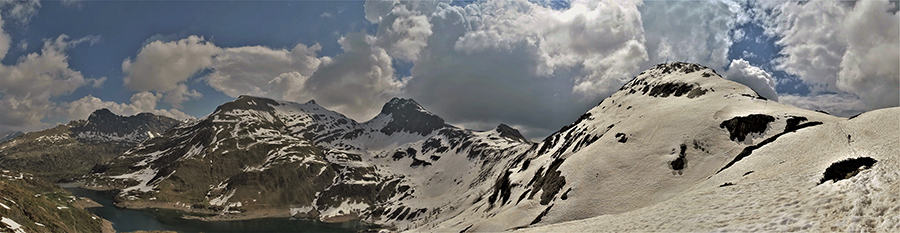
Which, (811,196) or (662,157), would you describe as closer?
(811,196)

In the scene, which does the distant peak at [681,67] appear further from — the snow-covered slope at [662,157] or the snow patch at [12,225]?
the snow patch at [12,225]

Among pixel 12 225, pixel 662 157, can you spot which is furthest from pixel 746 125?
pixel 12 225

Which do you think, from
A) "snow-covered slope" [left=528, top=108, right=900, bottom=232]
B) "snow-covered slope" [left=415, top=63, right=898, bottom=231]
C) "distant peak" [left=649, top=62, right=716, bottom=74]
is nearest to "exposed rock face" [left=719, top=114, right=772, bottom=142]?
"snow-covered slope" [left=415, top=63, right=898, bottom=231]

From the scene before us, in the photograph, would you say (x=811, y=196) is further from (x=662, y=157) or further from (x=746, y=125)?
(x=746, y=125)

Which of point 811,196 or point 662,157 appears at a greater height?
point 662,157

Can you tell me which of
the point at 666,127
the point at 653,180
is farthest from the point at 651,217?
the point at 666,127

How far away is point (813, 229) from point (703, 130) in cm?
4946

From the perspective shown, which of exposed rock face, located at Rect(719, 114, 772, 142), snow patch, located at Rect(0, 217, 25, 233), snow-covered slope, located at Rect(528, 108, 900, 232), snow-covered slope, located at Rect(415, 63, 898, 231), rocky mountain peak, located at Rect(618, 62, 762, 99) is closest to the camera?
snow-covered slope, located at Rect(528, 108, 900, 232)

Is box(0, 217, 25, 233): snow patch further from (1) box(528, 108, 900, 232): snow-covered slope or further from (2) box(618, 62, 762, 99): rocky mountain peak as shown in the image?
(2) box(618, 62, 762, 99): rocky mountain peak

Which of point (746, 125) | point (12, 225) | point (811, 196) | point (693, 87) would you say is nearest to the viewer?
point (811, 196)

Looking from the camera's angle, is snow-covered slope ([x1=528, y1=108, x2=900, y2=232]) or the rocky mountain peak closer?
snow-covered slope ([x1=528, y1=108, x2=900, y2=232])

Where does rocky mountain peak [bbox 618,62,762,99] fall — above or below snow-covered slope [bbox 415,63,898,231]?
above

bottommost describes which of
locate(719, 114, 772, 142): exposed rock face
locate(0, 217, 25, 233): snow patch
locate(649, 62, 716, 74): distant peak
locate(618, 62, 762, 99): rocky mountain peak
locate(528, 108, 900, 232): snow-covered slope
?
locate(528, 108, 900, 232): snow-covered slope

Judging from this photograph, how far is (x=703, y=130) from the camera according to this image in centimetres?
5856
